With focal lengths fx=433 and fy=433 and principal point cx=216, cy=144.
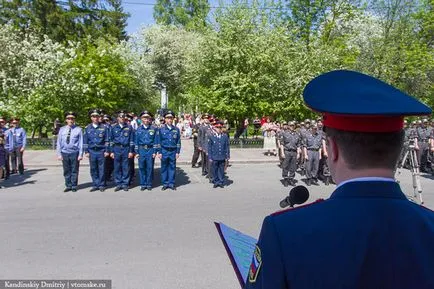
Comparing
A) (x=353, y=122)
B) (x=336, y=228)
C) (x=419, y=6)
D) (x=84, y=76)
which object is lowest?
(x=336, y=228)

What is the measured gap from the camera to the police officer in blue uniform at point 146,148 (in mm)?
11016

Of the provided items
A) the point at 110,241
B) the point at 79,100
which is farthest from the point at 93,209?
the point at 79,100

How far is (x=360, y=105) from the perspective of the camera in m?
1.35

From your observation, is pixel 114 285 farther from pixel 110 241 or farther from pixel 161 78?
pixel 161 78

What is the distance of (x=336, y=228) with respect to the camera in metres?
1.32

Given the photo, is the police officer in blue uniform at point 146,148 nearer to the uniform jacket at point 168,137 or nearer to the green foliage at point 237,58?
the uniform jacket at point 168,137

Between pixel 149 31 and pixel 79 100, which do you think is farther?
pixel 149 31

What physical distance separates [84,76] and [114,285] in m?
20.1

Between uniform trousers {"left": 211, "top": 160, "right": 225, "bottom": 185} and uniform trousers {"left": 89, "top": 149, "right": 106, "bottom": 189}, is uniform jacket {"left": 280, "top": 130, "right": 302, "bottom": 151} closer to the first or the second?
uniform trousers {"left": 211, "top": 160, "right": 225, "bottom": 185}

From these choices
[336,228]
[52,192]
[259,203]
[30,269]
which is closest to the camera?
[336,228]

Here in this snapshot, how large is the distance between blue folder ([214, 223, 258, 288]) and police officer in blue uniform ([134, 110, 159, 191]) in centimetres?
881

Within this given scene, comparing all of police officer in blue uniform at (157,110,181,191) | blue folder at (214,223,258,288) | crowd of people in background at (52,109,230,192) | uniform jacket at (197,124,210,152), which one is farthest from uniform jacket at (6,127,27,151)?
blue folder at (214,223,258,288)

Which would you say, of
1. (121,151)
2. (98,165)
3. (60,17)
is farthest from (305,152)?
(60,17)

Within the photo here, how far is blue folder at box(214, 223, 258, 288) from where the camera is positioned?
6.25 feet
